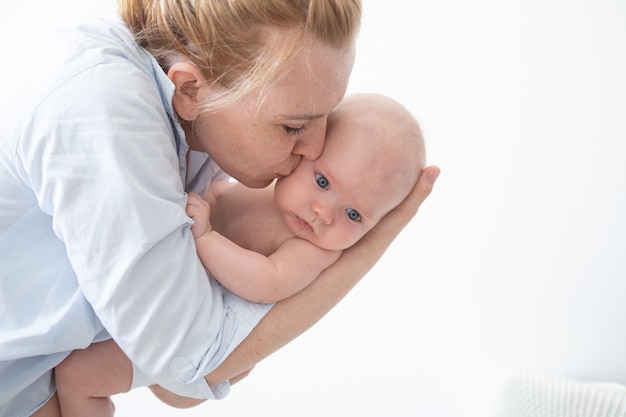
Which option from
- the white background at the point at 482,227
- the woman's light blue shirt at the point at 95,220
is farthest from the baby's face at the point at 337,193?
the white background at the point at 482,227

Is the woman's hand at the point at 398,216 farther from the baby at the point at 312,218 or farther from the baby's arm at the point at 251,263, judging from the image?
the baby's arm at the point at 251,263

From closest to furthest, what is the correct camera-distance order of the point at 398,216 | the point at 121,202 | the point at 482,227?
the point at 121,202 < the point at 398,216 < the point at 482,227

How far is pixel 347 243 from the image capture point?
1389 millimetres

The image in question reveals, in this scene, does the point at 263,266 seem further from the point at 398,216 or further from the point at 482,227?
the point at 482,227

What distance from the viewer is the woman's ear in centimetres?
119

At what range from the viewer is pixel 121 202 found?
1.05m

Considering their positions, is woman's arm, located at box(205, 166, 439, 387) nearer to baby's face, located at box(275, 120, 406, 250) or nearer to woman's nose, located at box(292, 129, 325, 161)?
baby's face, located at box(275, 120, 406, 250)

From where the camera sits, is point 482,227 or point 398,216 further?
point 482,227

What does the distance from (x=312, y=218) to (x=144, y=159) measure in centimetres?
38

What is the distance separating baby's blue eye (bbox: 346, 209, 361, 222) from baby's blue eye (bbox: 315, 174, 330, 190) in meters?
0.06

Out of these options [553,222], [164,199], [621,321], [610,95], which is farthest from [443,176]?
[164,199]

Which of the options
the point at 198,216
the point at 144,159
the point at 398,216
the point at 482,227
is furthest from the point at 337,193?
the point at 482,227

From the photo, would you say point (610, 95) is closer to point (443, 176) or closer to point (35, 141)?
point (443, 176)

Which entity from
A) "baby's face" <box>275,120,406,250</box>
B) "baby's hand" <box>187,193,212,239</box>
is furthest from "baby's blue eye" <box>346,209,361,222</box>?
"baby's hand" <box>187,193,212,239</box>
